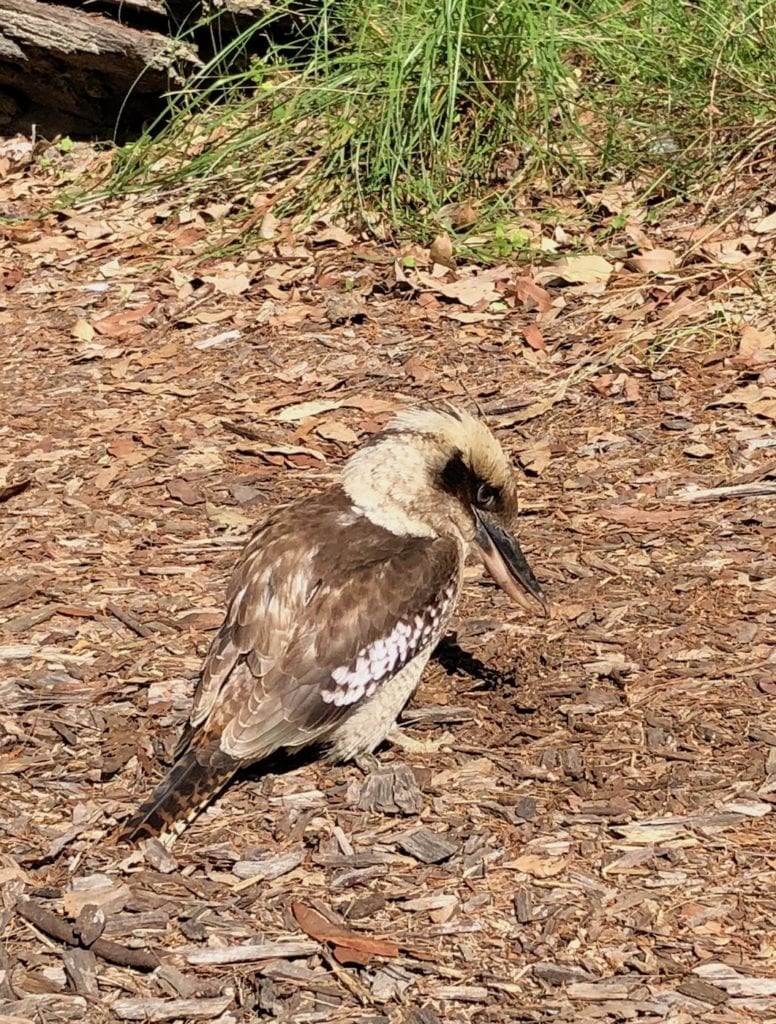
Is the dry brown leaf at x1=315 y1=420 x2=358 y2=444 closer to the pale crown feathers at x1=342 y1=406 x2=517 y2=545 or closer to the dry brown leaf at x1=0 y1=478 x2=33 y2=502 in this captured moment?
the dry brown leaf at x1=0 y1=478 x2=33 y2=502

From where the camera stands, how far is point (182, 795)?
4645mm

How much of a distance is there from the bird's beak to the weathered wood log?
202 inches

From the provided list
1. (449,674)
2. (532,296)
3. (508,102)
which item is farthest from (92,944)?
(508,102)

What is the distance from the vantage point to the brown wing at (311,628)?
4.86 meters

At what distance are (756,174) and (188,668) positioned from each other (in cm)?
451

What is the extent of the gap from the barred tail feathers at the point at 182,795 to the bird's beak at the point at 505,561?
1.32 meters

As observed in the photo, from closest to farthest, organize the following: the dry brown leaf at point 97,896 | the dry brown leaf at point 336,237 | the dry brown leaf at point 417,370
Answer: the dry brown leaf at point 97,896
the dry brown leaf at point 417,370
the dry brown leaf at point 336,237

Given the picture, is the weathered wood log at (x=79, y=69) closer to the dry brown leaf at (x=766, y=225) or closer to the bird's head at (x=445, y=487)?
the dry brown leaf at (x=766, y=225)

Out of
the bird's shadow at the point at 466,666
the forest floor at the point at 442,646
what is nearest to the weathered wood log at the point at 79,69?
the forest floor at the point at 442,646

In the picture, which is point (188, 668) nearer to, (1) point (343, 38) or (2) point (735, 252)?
(2) point (735, 252)

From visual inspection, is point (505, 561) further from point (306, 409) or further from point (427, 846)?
point (306, 409)

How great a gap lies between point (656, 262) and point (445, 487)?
9.74 feet

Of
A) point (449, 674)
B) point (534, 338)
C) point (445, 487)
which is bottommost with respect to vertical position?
point (449, 674)

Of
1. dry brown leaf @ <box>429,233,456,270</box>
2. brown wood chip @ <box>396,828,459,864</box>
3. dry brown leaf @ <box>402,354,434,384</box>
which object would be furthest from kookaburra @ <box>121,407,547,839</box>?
dry brown leaf @ <box>429,233,456,270</box>
